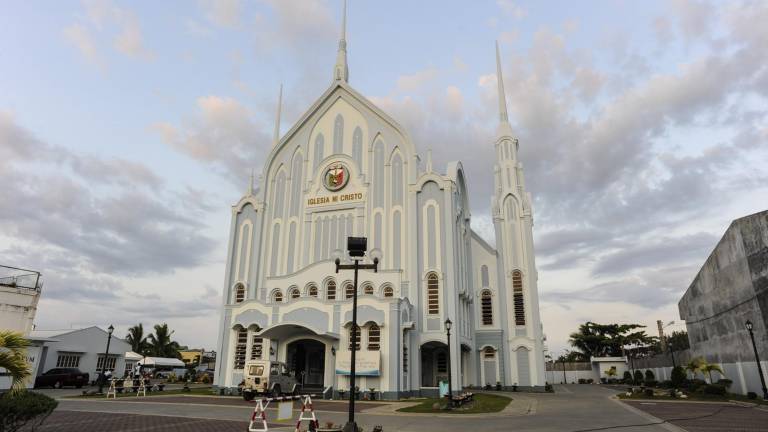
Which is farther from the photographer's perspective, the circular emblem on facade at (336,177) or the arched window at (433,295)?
the circular emblem on facade at (336,177)

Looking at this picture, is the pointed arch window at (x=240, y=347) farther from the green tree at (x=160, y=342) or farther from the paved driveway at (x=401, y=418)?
the green tree at (x=160, y=342)

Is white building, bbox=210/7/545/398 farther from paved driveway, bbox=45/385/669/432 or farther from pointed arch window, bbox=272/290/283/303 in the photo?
paved driveway, bbox=45/385/669/432

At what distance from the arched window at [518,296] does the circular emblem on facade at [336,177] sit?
55.2 ft

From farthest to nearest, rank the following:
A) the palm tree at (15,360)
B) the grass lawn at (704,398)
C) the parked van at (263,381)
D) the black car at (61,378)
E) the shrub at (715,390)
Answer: the black car at (61,378)
the shrub at (715,390)
the parked van at (263,381)
the grass lawn at (704,398)
the palm tree at (15,360)

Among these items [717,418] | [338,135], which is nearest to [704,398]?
[717,418]

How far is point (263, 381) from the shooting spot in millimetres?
24953

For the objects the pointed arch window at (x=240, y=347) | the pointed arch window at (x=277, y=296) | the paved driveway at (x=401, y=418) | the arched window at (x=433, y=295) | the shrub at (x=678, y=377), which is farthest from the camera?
the shrub at (x=678, y=377)

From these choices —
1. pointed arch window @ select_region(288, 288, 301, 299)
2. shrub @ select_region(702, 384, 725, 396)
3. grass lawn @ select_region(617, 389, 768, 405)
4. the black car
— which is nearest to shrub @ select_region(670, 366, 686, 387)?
grass lawn @ select_region(617, 389, 768, 405)

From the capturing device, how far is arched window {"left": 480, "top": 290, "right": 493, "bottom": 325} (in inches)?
1577

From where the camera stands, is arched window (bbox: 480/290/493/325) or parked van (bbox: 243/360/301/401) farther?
arched window (bbox: 480/290/493/325)

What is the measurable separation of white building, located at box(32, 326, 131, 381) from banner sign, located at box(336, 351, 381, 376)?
2551 cm

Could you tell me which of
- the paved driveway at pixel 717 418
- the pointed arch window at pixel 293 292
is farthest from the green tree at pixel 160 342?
the paved driveway at pixel 717 418

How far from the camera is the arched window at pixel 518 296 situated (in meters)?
38.9

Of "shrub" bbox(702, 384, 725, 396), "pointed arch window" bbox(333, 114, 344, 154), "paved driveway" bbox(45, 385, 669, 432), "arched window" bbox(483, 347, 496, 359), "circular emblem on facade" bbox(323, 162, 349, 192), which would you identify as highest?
"pointed arch window" bbox(333, 114, 344, 154)
